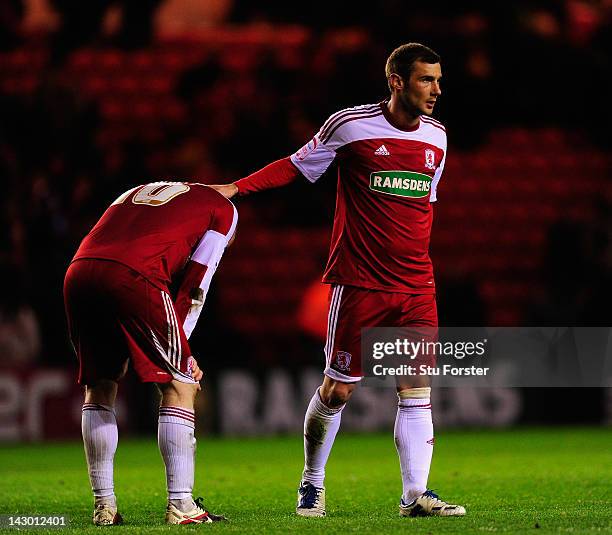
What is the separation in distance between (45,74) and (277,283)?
4973 millimetres

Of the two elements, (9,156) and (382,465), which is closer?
(382,465)

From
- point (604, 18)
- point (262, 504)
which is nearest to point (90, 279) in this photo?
point (262, 504)

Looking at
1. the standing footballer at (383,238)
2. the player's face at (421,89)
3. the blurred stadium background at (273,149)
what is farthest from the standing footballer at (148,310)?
the blurred stadium background at (273,149)

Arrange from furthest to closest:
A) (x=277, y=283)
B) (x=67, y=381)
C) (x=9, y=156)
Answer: (x=277, y=283), (x=9, y=156), (x=67, y=381)

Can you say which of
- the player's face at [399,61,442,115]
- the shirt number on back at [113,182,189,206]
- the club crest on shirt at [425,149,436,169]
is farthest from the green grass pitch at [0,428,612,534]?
the player's face at [399,61,442,115]

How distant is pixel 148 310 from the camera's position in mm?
5406

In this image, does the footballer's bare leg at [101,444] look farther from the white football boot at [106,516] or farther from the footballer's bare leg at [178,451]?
the footballer's bare leg at [178,451]

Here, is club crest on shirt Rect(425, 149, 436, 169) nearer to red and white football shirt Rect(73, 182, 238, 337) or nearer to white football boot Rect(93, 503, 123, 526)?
red and white football shirt Rect(73, 182, 238, 337)

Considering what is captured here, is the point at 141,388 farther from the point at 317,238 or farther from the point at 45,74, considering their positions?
the point at 317,238

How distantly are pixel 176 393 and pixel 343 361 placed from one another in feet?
2.95

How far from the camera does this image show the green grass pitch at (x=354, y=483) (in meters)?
5.46

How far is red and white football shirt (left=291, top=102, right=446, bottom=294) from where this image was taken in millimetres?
6090

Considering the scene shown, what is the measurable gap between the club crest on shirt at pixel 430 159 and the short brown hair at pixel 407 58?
1.20 feet

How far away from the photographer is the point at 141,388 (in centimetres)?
1338
